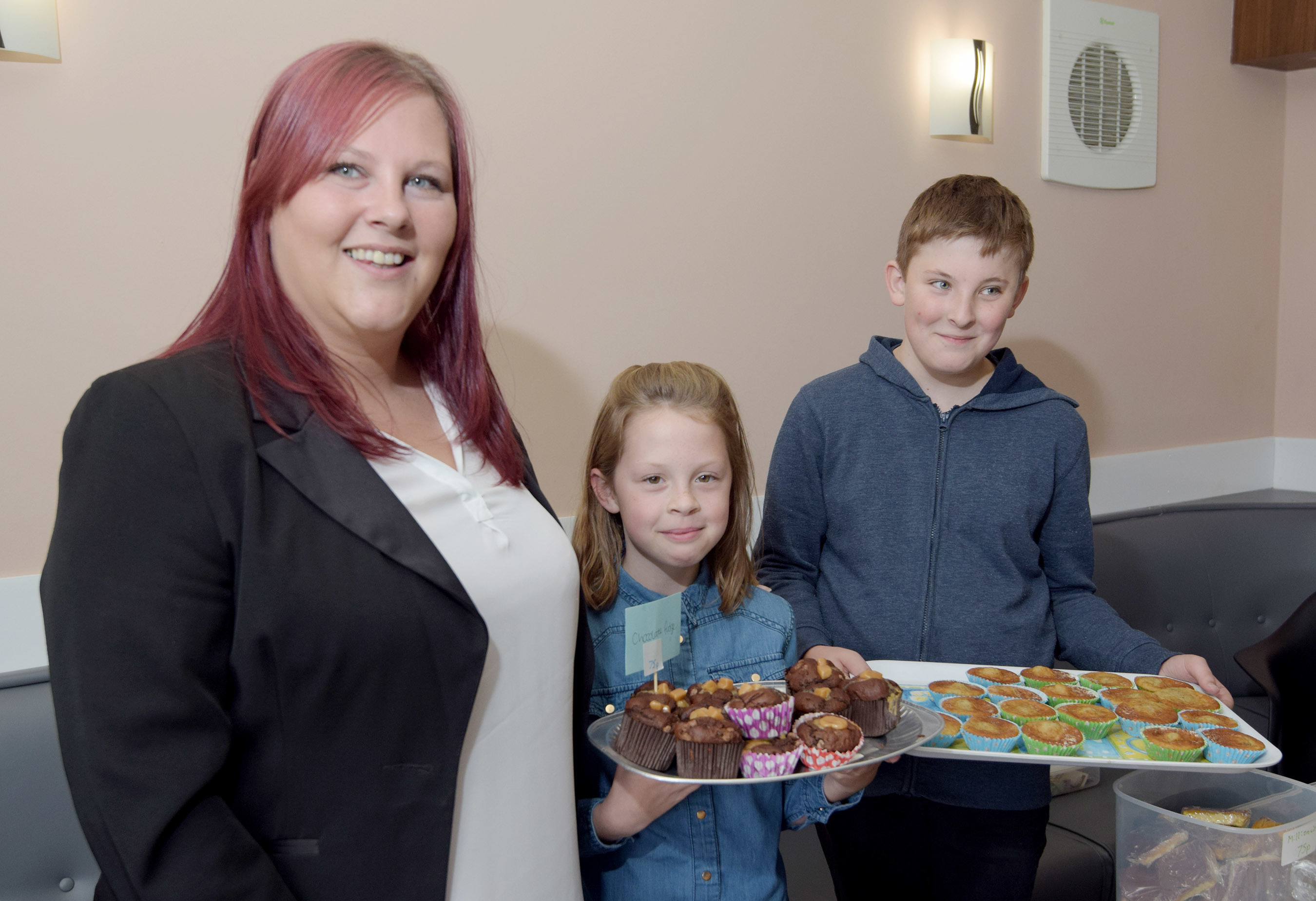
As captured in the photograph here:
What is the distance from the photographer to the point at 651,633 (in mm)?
1358

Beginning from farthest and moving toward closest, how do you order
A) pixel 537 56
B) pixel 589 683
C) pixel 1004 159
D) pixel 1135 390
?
Result: pixel 1135 390, pixel 1004 159, pixel 537 56, pixel 589 683

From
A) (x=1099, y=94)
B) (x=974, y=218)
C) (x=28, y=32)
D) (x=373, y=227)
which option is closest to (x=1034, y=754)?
(x=974, y=218)

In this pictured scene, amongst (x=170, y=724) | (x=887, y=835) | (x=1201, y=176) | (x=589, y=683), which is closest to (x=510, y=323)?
(x=589, y=683)

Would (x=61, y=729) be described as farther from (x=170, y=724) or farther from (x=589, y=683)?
(x=589, y=683)

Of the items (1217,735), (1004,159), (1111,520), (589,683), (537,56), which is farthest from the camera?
(1004,159)

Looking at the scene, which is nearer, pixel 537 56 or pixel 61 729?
pixel 61 729

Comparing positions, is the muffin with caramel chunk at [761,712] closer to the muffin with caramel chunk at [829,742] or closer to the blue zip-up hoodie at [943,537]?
the muffin with caramel chunk at [829,742]

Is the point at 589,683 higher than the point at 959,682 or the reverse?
higher

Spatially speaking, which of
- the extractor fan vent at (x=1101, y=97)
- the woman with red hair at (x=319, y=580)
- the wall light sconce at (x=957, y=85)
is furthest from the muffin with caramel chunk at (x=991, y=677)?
the extractor fan vent at (x=1101, y=97)

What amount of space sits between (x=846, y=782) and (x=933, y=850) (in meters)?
0.37

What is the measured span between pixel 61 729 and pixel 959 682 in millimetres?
1313

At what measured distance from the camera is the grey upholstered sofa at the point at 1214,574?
115 inches

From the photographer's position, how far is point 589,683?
53.4 inches

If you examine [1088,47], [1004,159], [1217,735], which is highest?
[1088,47]
